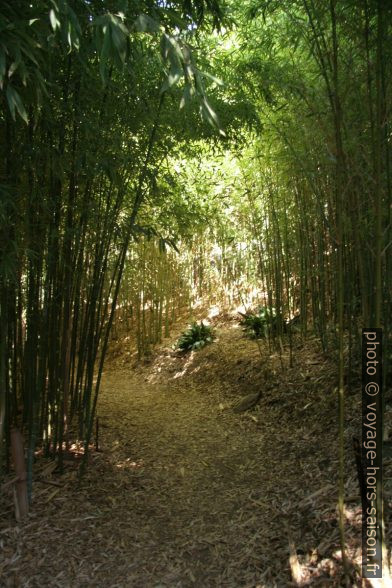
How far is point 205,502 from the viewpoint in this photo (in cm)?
255

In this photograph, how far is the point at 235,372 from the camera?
500cm

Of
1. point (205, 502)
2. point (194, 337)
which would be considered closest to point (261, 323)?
point (194, 337)

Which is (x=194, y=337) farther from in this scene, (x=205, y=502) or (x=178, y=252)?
(x=205, y=502)

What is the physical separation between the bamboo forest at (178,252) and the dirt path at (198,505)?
0.01 meters

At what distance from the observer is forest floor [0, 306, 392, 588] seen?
195 centimetres

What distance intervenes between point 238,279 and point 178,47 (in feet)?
17.6

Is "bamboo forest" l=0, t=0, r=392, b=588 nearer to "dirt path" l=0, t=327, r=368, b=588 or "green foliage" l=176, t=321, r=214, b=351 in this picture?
"dirt path" l=0, t=327, r=368, b=588

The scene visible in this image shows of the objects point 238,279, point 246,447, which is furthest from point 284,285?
point 246,447

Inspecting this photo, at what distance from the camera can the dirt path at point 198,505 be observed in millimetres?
1966

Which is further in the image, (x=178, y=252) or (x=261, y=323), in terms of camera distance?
(x=261, y=323)

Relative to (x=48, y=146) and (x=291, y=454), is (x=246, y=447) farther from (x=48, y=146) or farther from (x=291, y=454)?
(x=48, y=146)

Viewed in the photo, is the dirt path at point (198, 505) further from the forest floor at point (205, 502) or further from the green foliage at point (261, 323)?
the green foliage at point (261, 323)

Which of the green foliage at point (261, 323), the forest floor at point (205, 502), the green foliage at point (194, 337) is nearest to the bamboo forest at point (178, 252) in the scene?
the forest floor at point (205, 502)

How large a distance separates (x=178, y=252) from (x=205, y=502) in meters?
1.55
